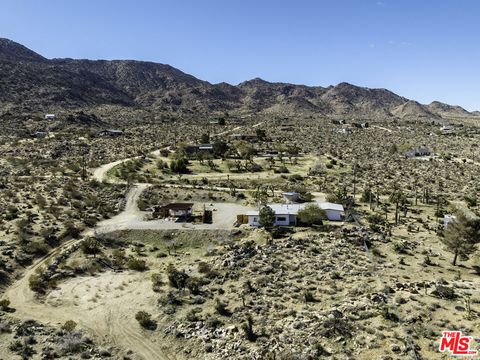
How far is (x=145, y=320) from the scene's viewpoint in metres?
31.9

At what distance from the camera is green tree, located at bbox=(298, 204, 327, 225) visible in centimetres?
4825

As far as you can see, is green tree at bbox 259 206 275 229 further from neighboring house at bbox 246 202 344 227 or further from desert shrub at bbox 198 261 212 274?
desert shrub at bbox 198 261 212 274

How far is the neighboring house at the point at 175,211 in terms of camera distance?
5241 cm

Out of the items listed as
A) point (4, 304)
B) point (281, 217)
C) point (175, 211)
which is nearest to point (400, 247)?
point (281, 217)

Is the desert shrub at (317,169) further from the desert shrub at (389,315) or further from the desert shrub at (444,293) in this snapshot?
the desert shrub at (389,315)

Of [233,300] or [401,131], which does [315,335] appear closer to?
[233,300]

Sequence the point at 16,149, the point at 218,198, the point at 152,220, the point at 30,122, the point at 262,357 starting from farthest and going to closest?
the point at 30,122 → the point at 16,149 → the point at 218,198 → the point at 152,220 → the point at 262,357

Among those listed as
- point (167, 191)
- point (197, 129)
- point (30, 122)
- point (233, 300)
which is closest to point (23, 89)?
point (30, 122)

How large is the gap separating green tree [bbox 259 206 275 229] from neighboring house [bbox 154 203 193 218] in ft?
33.9

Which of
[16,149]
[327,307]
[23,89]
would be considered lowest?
[327,307]

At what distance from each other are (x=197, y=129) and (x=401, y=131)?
70.4 metres

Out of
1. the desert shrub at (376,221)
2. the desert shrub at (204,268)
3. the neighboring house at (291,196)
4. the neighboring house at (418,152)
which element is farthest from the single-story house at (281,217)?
the neighboring house at (418,152)

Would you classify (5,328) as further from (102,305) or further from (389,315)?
(389,315)

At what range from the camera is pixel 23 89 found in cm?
16725
